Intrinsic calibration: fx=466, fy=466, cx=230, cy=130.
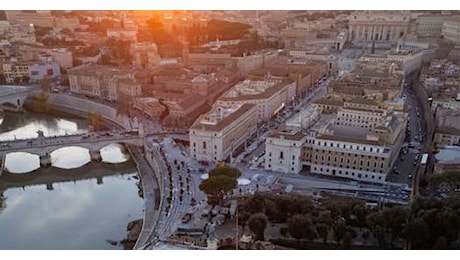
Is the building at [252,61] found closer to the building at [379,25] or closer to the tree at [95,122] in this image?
the tree at [95,122]

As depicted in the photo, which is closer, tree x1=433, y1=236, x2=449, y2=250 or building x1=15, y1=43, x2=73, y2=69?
tree x1=433, y1=236, x2=449, y2=250

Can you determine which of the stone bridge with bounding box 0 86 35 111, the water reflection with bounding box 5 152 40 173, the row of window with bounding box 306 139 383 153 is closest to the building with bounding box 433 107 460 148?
the row of window with bounding box 306 139 383 153

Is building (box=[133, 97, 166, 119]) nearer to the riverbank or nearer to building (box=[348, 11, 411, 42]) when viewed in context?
the riverbank

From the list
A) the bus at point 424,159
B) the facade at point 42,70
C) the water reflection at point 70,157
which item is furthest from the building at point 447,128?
the facade at point 42,70

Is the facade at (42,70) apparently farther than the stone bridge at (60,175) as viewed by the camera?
Yes

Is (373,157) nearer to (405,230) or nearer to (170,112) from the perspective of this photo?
(405,230)
